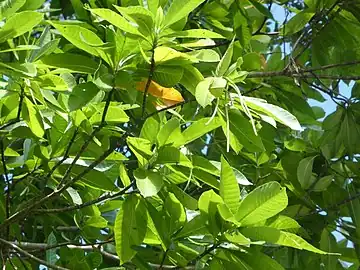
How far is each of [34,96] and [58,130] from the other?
0.20 metres

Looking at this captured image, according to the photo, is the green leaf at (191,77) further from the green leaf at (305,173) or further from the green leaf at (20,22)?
the green leaf at (305,173)

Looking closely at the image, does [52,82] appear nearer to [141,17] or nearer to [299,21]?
[141,17]

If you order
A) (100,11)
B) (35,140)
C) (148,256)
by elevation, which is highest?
(100,11)

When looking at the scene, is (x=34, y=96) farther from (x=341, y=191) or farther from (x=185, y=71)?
(x=341, y=191)

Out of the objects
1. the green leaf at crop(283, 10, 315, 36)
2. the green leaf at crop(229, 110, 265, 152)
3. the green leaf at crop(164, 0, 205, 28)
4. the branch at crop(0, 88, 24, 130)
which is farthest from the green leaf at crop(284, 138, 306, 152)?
the green leaf at crop(164, 0, 205, 28)

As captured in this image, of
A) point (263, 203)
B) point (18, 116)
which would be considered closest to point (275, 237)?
point (263, 203)

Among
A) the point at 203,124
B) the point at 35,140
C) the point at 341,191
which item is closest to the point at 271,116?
the point at 203,124

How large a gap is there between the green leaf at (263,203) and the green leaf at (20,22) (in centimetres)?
45

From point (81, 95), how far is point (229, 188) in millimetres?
295

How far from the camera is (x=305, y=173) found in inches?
73.9

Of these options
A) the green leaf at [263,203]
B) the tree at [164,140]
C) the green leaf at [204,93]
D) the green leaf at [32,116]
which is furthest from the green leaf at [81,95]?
the green leaf at [263,203]

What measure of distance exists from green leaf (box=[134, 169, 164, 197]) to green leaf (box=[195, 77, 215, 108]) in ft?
0.61

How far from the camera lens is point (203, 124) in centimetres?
122

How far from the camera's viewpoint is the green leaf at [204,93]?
3.45 feet
